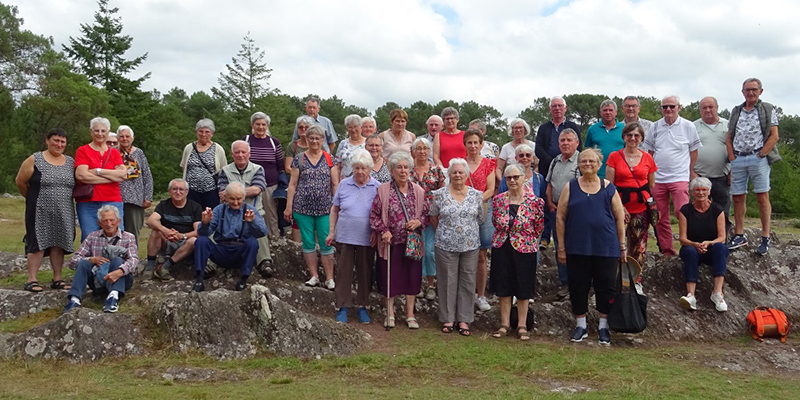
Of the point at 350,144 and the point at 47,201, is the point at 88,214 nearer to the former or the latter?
the point at 47,201

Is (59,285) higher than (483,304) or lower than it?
higher

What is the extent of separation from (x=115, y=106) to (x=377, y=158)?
43.2 metres

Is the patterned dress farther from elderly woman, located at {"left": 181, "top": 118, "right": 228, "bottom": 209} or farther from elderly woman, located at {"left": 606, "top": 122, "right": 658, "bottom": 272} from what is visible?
elderly woman, located at {"left": 606, "top": 122, "right": 658, "bottom": 272}

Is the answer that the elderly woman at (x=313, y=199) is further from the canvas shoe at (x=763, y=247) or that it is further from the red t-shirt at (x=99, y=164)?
the canvas shoe at (x=763, y=247)

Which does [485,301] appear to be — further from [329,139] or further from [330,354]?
[329,139]

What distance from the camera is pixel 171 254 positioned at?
8539 millimetres

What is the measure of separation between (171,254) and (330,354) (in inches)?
126

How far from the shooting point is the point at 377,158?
8.79m

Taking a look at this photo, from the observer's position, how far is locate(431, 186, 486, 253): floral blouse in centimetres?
758

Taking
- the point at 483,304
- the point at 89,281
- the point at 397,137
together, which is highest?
the point at 397,137

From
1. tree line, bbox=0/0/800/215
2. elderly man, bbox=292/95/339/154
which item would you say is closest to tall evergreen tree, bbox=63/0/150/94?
tree line, bbox=0/0/800/215

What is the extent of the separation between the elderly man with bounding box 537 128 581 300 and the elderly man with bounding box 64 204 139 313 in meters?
5.62

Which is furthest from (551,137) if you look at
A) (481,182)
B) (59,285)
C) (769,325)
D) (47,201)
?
(59,285)

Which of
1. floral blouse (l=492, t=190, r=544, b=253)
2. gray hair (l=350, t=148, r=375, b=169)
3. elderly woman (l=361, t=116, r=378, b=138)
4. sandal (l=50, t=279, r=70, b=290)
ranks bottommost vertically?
sandal (l=50, t=279, r=70, b=290)
